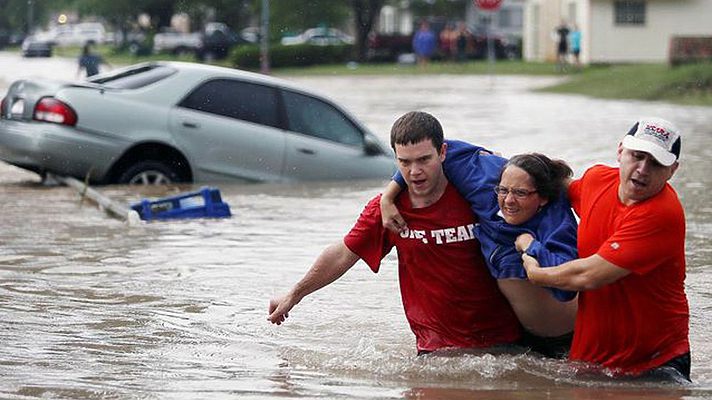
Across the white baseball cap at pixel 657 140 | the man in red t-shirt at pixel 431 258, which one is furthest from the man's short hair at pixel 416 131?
the white baseball cap at pixel 657 140

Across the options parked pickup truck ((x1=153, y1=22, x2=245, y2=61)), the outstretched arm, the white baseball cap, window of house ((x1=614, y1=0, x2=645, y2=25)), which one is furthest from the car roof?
parked pickup truck ((x1=153, y1=22, x2=245, y2=61))

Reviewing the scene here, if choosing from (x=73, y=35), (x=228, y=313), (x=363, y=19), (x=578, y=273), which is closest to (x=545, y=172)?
(x=578, y=273)

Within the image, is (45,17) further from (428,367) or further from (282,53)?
(428,367)

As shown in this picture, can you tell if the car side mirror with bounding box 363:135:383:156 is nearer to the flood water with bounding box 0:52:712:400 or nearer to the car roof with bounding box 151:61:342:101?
the flood water with bounding box 0:52:712:400

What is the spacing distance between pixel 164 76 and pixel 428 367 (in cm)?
877

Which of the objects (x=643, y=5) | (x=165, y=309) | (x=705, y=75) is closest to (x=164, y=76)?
(x=165, y=309)

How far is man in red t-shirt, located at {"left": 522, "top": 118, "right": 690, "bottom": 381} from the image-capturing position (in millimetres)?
6082

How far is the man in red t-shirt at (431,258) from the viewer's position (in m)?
6.55

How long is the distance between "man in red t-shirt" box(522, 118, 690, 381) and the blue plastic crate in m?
6.73

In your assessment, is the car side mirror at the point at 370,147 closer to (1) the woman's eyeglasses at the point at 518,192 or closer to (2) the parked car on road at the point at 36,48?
(1) the woman's eyeglasses at the point at 518,192

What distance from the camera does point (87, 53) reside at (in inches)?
1310

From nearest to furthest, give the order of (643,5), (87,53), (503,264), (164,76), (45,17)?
1. (503,264)
2. (164,76)
3. (87,53)
4. (643,5)
5. (45,17)

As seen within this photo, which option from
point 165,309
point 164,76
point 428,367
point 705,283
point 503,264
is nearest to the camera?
point 503,264

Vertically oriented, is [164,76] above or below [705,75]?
above
